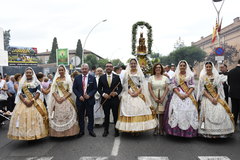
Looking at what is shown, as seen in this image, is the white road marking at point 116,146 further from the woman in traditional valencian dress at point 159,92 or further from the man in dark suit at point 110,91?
the woman in traditional valencian dress at point 159,92

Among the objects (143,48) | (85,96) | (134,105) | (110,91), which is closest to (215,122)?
(134,105)

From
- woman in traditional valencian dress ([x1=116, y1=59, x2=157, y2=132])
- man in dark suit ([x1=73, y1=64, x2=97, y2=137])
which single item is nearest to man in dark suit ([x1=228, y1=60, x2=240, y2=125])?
woman in traditional valencian dress ([x1=116, y1=59, x2=157, y2=132])

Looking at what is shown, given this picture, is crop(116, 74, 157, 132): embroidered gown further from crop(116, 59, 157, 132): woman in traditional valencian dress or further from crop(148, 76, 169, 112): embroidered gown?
crop(148, 76, 169, 112): embroidered gown

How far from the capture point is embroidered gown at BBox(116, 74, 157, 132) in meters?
5.14

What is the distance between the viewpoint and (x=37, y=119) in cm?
499

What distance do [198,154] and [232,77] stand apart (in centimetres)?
289

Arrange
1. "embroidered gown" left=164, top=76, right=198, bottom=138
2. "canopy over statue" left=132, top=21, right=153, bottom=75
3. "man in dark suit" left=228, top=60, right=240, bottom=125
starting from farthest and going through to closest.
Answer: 1. "canopy over statue" left=132, top=21, right=153, bottom=75
2. "man in dark suit" left=228, top=60, right=240, bottom=125
3. "embroidered gown" left=164, top=76, right=198, bottom=138

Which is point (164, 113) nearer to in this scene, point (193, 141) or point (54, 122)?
point (193, 141)

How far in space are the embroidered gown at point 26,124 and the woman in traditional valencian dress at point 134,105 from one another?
1.81 m

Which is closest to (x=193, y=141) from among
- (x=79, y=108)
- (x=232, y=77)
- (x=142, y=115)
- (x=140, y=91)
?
(x=142, y=115)

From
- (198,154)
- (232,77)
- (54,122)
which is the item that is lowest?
(198,154)

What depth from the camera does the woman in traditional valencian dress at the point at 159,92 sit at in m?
5.45

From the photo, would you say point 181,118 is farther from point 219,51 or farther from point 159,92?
point 219,51

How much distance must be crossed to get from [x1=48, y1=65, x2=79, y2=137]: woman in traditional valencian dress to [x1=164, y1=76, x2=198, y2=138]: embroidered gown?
2.28 metres
